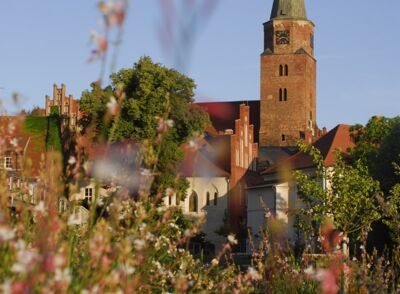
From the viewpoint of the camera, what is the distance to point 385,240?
1224 inches

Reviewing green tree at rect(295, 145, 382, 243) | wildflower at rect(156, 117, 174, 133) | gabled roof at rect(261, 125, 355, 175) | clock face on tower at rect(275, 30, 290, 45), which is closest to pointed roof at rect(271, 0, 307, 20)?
clock face on tower at rect(275, 30, 290, 45)

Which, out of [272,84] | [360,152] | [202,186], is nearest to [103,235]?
[360,152]

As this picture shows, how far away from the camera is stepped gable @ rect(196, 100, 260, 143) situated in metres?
89.6

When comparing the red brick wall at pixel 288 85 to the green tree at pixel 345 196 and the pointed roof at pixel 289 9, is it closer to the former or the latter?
the pointed roof at pixel 289 9

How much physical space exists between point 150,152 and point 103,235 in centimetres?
76

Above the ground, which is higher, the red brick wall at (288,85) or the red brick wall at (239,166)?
the red brick wall at (288,85)

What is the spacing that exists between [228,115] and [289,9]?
45.4 feet

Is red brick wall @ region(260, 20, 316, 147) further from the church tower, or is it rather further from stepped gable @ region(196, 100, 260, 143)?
stepped gable @ region(196, 100, 260, 143)

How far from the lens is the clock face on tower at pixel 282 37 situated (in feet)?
299

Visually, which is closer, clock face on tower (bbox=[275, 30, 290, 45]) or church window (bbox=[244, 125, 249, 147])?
church window (bbox=[244, 125, 249, 147])

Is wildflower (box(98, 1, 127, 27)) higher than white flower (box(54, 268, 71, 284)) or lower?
higher

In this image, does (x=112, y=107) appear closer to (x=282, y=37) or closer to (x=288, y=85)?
(x=288, y=85)

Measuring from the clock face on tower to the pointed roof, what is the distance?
81.0 inches

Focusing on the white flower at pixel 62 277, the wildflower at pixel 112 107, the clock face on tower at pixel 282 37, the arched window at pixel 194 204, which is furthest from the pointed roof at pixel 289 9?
the white flower at pixel 62 277
